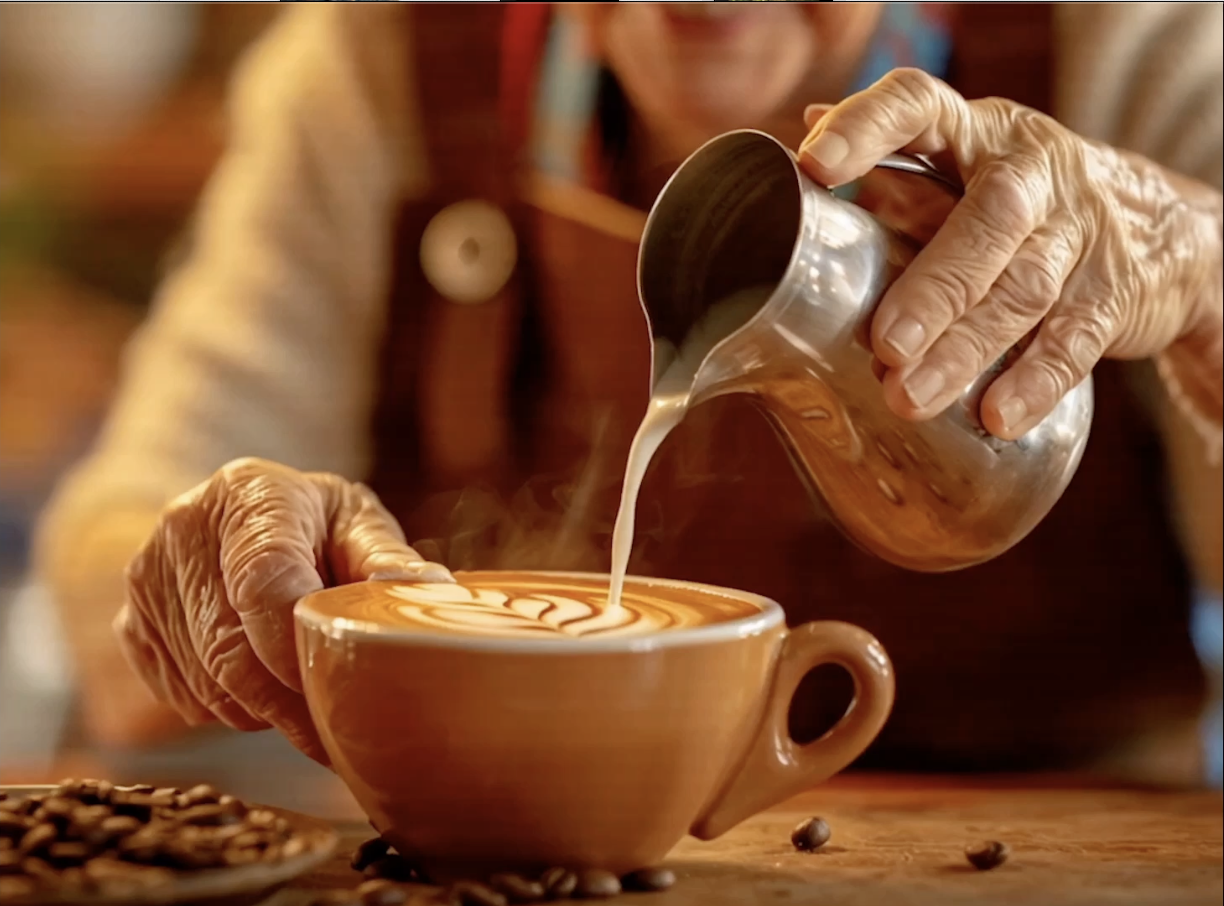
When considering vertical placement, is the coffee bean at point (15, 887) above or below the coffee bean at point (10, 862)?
above

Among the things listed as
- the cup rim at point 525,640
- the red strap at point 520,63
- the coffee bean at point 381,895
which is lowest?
the coffee bean at point 381,895

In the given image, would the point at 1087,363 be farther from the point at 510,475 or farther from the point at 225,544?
the point at 510,475

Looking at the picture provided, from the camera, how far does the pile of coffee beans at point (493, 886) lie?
20.5 inches

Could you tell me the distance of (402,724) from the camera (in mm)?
530

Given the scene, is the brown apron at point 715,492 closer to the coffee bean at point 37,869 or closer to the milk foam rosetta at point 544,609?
the milk foam rosetta at point 544,609

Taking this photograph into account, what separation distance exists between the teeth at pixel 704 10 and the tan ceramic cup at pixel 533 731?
69 centimetres

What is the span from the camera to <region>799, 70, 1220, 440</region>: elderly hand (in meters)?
0.63

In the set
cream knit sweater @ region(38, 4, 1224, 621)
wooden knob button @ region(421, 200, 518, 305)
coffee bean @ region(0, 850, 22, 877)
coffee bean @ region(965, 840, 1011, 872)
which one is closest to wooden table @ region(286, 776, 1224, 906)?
coffee bean @ region(965, 840, 1011, 872)

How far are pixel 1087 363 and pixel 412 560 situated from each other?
37 centimetres

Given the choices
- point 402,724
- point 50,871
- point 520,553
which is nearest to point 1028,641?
point 520,553

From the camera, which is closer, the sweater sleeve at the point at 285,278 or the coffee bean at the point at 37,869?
the coffee bean at the point at 37,869

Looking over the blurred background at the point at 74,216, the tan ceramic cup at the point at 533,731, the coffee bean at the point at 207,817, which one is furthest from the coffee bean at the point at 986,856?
the blurred background at the point at 74,216

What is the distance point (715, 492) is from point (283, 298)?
1.44 feet

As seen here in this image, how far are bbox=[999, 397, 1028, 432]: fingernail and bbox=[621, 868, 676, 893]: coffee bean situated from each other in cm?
27
